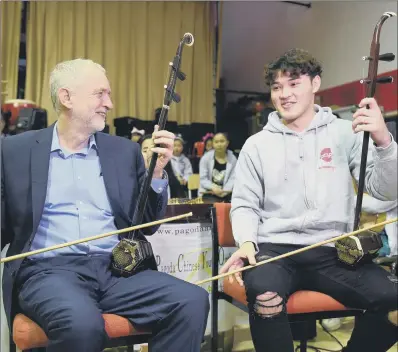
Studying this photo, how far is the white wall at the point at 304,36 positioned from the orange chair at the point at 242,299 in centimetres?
39

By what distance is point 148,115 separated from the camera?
1.31 metres

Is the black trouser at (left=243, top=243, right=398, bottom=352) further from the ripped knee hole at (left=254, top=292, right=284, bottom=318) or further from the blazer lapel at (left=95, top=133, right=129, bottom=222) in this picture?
the blazer lapel at (left=95, top=133, right=129, bottom=222)

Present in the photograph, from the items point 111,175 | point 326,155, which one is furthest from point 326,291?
point 111,175

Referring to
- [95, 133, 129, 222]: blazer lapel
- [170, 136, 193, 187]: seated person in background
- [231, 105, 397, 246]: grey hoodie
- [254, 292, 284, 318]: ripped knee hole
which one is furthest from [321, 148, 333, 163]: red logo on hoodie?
[170, 136, 193, 187]: seated person in background

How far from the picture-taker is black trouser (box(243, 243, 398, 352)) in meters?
0.92

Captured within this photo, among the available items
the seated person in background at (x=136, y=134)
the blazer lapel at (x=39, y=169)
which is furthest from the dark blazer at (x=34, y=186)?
the seated person in background at (x=136, y=134)

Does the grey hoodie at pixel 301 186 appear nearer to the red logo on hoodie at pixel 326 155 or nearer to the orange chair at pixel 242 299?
the red logo on hoodie at pixel 326 155

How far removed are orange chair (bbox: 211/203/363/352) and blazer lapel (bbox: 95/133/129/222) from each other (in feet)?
1.07

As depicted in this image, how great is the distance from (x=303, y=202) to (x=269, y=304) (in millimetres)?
273

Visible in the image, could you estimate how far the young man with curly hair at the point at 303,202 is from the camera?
95 cm

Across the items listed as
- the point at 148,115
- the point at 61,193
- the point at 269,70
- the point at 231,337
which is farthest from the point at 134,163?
the point at 231,337

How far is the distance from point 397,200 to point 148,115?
0.71 m

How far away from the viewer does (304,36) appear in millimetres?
1274

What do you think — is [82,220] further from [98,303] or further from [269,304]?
[269,304]
